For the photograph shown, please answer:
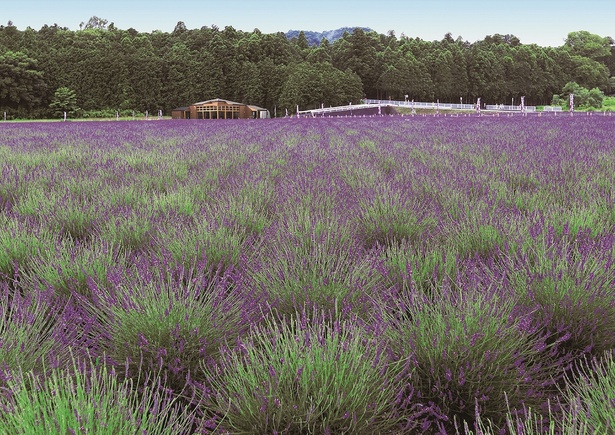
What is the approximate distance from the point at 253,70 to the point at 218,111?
27395mm

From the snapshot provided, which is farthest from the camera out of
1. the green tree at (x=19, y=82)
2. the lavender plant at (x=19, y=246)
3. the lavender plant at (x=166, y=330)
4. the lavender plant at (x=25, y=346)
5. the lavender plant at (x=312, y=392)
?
the green tree at (x=19, y=82)

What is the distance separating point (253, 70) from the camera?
103375 millimetres

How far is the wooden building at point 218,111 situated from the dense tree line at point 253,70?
1414 cm

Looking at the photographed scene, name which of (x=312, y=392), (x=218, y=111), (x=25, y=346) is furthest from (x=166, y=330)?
(x=218, y=111)

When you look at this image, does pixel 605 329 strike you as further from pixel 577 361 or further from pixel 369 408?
pixel 369 408

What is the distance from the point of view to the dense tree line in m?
90.8

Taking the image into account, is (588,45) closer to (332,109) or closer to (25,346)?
(332,109)

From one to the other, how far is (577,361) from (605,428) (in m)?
0.80

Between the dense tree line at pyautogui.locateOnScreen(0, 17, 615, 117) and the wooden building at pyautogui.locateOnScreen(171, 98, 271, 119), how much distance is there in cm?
1414

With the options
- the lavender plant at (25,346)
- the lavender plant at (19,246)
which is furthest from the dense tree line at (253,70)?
the lavender plant at (25,346)

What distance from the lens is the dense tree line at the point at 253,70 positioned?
90.8 m

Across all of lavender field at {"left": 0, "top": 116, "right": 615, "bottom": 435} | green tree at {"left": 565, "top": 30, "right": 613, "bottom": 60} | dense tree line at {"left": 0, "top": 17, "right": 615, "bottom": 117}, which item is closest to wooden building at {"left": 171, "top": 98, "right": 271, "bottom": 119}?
dense tree line at {"left": 0, "top": 17, "right": 615, "bottom": 117}

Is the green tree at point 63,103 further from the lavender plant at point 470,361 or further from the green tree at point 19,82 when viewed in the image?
the lavender plant at point 470,361

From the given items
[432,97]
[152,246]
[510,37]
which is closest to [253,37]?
[432,97]
